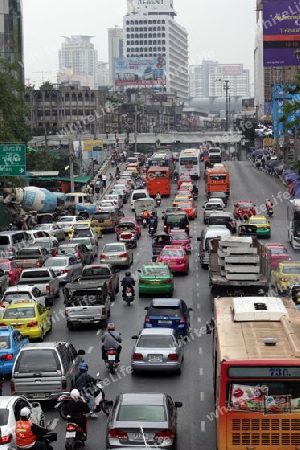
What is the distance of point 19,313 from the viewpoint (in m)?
29.2

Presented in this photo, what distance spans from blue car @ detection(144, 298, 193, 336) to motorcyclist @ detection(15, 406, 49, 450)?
481 inches

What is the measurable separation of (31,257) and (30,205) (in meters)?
26.2

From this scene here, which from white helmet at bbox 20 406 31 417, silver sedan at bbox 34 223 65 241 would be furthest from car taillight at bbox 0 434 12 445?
silver sedan at bbox 34 223 65 241

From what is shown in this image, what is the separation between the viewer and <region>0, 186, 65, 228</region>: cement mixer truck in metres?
67.8

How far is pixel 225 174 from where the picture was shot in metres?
81.8

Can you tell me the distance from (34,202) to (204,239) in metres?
27.3

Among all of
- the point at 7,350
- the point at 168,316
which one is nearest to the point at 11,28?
the point at 168,316

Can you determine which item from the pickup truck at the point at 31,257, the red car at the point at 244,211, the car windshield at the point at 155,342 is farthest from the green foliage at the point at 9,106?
the car windshield at the point at 155,342

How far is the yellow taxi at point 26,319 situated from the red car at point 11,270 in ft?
38.4

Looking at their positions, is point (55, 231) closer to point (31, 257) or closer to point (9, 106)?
point (31, 257)

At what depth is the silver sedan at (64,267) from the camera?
4106cm

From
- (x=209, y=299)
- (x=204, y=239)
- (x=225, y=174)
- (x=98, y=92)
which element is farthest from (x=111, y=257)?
(x=98, y=92)

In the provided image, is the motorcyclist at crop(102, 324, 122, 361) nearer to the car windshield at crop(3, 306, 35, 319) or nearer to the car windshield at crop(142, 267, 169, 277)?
the car windshield at crop(3, 306, 35, 319)

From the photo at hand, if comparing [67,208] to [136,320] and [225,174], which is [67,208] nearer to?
[225,174]
